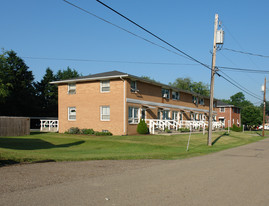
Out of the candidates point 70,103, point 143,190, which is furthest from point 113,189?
point 70,103

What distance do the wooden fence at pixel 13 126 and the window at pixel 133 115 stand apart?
10160 mm

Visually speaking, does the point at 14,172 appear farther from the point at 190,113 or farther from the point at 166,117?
the point at 190,113

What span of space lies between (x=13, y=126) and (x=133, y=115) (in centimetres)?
1141

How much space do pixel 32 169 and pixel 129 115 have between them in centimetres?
1893

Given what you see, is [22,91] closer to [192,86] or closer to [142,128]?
[142,128]

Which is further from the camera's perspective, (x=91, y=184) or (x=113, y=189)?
(x=91, y=184)

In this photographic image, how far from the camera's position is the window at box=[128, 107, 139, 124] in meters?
28.6

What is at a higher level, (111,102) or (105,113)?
(111,102)

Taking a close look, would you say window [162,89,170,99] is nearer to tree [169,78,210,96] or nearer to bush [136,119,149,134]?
bush [136,119,149,134]

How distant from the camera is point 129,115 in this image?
28.5 meters

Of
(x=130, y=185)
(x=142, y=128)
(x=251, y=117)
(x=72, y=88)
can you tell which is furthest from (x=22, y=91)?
(x=251, y=117)

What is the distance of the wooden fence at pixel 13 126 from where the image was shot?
→ 26891 mm

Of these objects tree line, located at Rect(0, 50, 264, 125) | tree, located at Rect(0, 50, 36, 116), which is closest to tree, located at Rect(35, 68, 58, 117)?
tree line, located at Rect(0, 50, 264, 125)

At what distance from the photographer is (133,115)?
95.2ft
